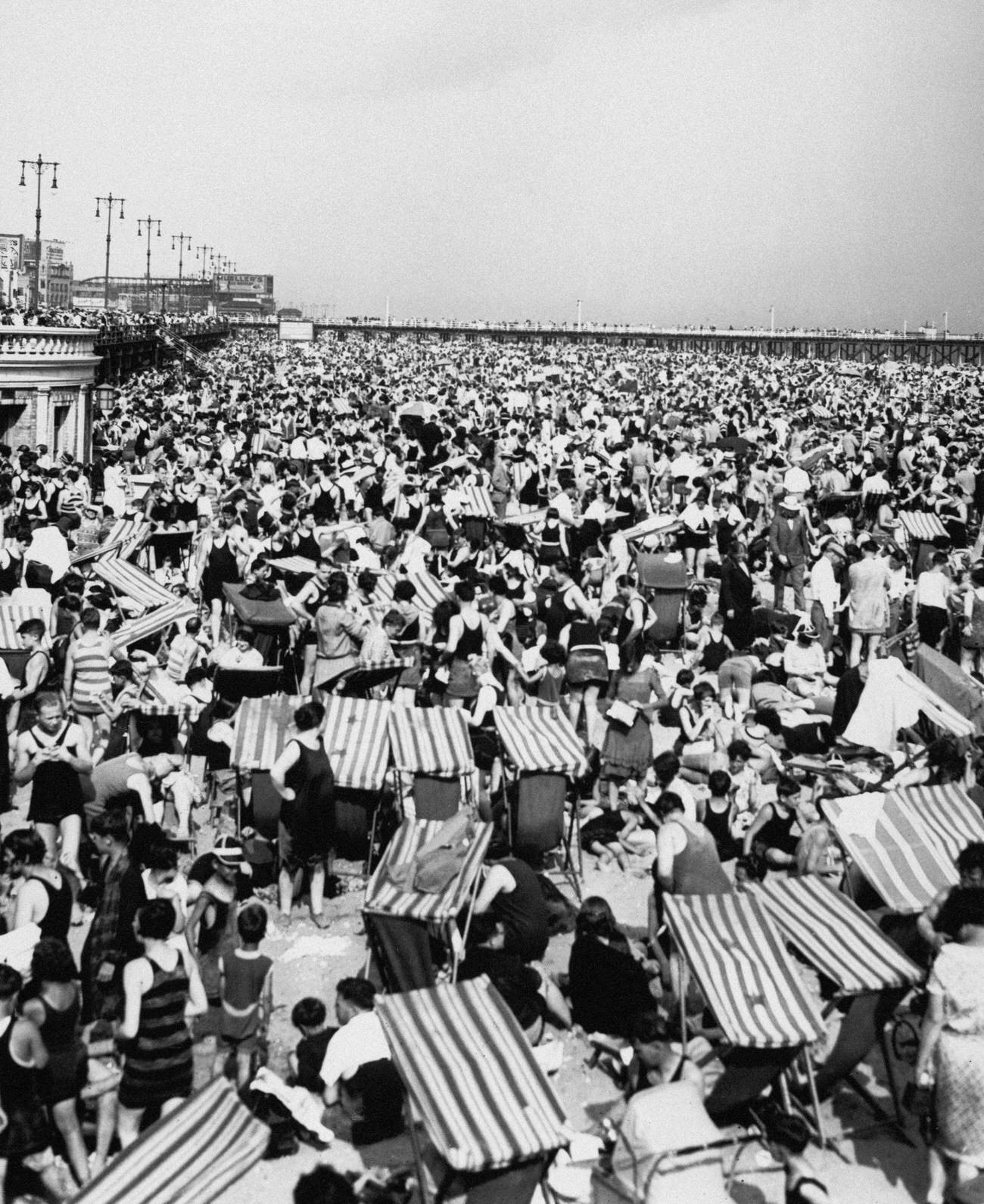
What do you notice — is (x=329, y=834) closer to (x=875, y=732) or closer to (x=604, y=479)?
(x=875, y=732)

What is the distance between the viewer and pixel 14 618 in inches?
359

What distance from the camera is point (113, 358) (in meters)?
47.8

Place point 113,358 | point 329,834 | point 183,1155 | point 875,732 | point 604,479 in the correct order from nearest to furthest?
point 183,1155, point 329,834, point 875,732, point 604,479, point 113,358

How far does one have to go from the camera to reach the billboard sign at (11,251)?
92.5m

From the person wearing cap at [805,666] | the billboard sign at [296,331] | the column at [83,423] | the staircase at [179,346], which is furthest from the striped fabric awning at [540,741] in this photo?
the billboard sign at [296,331]

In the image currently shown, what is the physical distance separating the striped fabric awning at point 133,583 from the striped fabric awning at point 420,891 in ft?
13.6

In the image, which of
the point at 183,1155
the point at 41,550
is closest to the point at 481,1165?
the point at 183,1155

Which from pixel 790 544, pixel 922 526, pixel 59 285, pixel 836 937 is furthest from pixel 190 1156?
pixel 59 285

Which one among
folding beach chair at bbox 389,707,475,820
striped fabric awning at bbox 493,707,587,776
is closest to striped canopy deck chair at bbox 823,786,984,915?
striped fabric awning at bbox 493,707,587,776

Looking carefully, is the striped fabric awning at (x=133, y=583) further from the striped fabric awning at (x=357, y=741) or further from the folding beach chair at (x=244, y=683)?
the striped fabric awning at (x=357, y=741)

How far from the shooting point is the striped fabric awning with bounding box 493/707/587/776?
6867mm

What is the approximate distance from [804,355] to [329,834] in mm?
95400

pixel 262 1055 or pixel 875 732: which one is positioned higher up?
pixel 875 732

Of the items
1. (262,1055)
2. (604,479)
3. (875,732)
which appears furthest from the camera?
(604,479)
